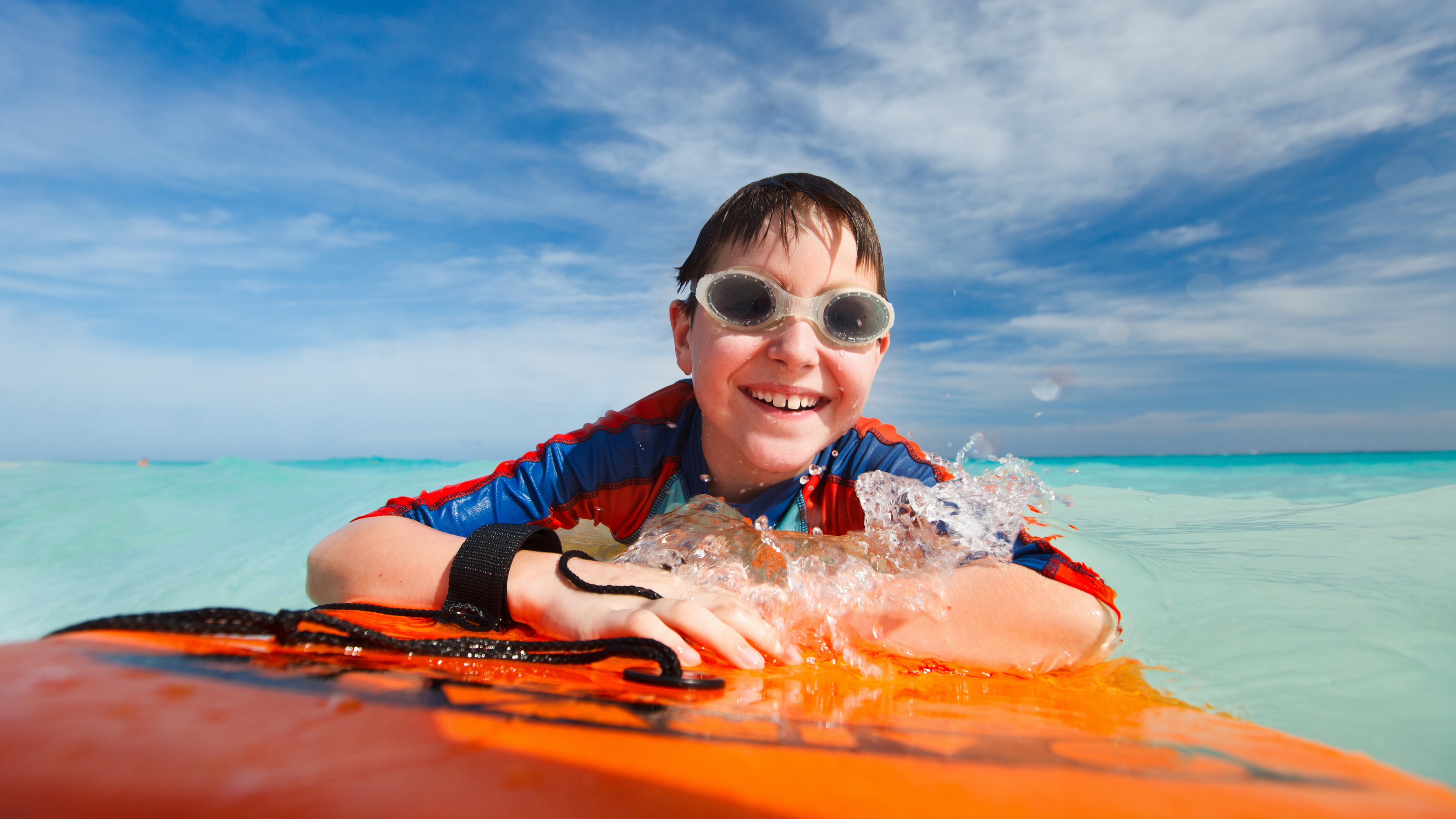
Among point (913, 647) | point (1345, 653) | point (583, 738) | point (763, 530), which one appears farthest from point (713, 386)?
point (1345, 653)

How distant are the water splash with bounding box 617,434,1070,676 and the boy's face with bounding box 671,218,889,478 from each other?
29cm

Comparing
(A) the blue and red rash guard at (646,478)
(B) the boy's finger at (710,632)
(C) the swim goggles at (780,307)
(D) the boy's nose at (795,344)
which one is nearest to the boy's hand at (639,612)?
(B) the boy's finger at (710,632)

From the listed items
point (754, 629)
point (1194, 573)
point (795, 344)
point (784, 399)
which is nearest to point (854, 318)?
point (795, 344)

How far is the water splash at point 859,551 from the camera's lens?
1.75 metres

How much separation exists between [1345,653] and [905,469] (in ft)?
4.23

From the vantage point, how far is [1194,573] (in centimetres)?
274

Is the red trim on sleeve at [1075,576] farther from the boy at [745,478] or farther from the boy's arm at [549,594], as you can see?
the boy's arm at [549,594]

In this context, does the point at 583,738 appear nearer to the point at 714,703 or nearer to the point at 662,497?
the point at 714,703

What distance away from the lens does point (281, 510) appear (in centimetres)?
648

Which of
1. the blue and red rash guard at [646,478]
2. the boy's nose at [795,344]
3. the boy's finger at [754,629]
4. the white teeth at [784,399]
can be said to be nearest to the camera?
the boy's finger at [754,629]

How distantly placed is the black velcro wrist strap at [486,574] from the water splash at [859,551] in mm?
500

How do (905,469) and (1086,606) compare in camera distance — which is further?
(905,469)

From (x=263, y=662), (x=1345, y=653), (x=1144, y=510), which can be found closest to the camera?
(x=263, y=662)

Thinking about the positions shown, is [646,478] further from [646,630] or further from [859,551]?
[646,630]
